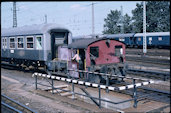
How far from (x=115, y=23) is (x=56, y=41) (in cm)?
4798

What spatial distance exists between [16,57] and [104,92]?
10.2 meters

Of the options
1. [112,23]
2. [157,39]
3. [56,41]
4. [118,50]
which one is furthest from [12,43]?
[112,23]

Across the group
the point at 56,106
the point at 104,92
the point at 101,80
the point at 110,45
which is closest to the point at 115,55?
the point at 110,45

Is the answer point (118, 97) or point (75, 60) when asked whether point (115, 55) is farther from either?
point (118, 97)

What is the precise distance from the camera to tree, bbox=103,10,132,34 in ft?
173

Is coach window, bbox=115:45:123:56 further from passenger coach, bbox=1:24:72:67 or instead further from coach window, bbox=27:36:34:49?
coach window, bbox=27:36:34:49

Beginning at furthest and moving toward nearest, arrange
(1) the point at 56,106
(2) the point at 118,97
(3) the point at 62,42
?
(3) the point at 62,42 → (2) the point at 118,97 → (1) the point at 56,106

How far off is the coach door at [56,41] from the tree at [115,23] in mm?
37361

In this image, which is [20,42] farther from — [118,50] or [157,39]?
[157,39]

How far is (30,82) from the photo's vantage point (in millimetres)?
13758

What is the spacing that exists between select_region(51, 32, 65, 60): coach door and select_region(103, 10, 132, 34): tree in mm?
37361

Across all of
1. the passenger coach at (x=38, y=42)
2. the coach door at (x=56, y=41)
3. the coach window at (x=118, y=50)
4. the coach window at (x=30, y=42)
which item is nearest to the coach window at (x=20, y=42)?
the passenger coach at (x=38, y=42)

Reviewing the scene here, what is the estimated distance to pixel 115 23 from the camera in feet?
202

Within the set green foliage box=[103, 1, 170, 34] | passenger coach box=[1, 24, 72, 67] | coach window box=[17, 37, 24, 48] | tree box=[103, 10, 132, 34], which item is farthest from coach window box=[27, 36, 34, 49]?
tree box=[103, 10, 132, 34]
